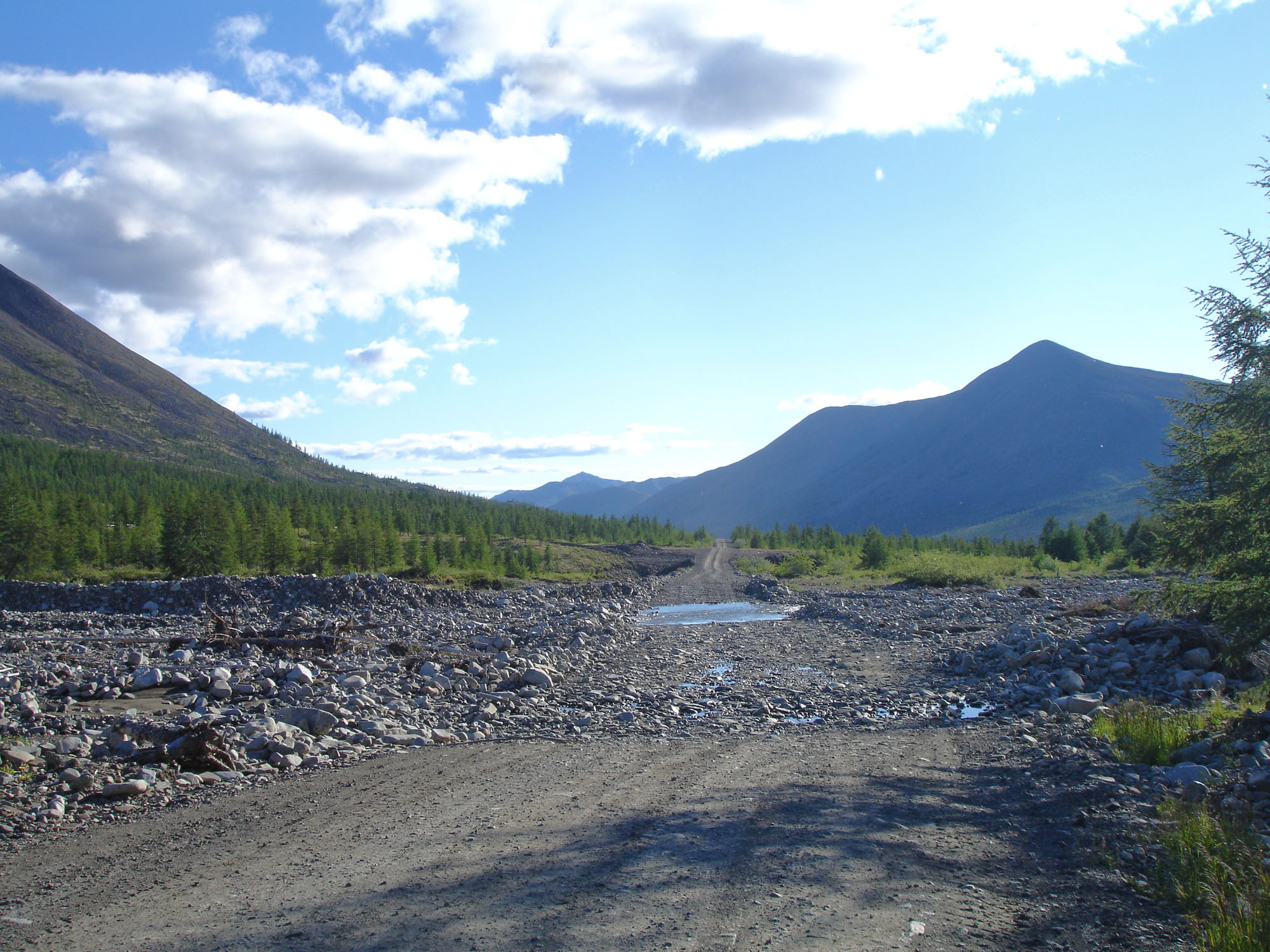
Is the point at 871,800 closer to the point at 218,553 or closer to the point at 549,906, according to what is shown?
the point at 549,906

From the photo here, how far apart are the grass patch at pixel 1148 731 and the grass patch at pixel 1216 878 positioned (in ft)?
7.53

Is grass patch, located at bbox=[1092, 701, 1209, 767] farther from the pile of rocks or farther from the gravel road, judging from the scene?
the pile of rocks

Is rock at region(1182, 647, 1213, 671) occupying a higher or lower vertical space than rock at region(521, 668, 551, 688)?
higher

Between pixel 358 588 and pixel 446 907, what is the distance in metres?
33.2

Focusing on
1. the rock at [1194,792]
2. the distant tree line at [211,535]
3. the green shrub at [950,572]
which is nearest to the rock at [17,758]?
the rock at [1194,792]

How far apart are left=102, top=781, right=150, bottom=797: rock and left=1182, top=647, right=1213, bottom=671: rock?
681 inches

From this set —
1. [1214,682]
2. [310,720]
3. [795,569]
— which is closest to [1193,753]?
[1214,682]

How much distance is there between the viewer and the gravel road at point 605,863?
200 inches

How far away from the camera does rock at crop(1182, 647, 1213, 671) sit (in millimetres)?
13742

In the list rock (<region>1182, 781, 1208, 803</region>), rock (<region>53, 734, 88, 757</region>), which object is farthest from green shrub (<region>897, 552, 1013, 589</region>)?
rock (<region>53, 734, 88, 757</region>)

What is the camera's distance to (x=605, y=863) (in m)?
6.25

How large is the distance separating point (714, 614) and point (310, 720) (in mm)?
29314

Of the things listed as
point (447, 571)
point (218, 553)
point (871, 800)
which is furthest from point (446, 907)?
point (447, 571)

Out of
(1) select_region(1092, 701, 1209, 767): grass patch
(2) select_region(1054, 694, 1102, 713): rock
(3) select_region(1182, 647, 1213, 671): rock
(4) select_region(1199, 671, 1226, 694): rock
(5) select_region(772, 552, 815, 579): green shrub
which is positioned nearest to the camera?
(1) select_region(1092, 701, 1209, 767): grass patch
